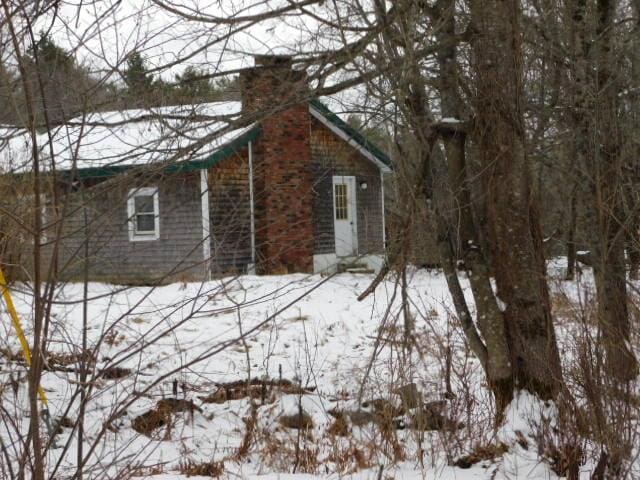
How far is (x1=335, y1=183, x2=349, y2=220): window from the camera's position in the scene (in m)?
21.6

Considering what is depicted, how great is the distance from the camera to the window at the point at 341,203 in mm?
21594

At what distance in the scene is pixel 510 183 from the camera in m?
→ 6.86

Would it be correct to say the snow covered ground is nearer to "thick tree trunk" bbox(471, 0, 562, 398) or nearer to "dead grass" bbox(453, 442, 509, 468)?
"dead grass" bbox(453, 442, 509, 468)

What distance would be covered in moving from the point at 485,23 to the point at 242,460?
412 centimetres

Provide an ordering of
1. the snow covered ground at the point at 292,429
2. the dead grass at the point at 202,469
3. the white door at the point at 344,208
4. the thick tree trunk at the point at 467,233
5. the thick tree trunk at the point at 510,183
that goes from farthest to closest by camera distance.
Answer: the white door at the point at 344,208, the thick tree trunk at the point at 467,233, the thick tree trunk at the point at 510,183, the dead grass at the point at 202,469, the snow covered ground at the point at 292,429

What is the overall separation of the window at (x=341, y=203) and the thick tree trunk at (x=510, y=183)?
47.9ft

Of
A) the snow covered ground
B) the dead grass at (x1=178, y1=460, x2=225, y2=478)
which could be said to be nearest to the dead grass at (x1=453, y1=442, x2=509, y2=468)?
the snow covered ground

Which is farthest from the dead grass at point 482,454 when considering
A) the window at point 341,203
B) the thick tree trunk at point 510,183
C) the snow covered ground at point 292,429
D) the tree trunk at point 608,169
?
the window at point 341,203

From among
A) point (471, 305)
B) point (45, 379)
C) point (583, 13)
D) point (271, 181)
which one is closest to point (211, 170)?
point (271, 181)

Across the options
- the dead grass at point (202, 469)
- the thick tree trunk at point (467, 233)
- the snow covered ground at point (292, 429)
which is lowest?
the dead grass at point (202, 469)

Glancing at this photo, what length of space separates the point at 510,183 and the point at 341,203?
14931 millimetres

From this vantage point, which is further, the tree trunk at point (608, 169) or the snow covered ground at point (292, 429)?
the tree trunk at point (608, 169)

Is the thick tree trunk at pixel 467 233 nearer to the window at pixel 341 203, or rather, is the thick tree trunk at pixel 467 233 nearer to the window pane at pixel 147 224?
the window pane at pixel 147 224

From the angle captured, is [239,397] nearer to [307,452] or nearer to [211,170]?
[307,452]
